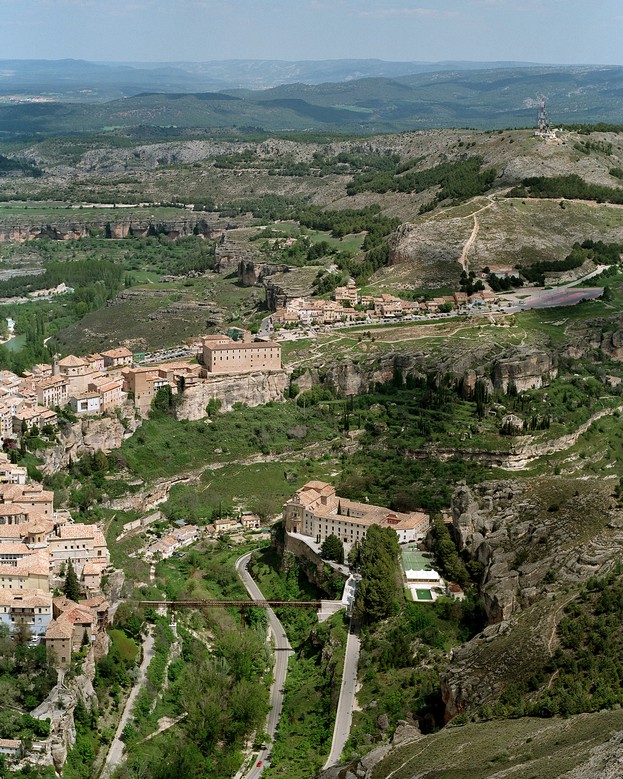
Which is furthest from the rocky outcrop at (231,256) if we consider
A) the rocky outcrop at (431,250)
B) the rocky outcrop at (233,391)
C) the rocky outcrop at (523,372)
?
the rocky outcrop at (523,372)

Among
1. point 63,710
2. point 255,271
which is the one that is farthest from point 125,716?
point 255,271

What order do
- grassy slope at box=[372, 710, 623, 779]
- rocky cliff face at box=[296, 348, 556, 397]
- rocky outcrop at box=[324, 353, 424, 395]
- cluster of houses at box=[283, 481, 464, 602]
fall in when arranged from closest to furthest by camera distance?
grassy slope at box=[372, 710, 623, 779]
cluster of houses at box=[283, 481, 464, 602]
rocky cliff face at box=[296, 348, 556, 397]
rocky outcrop at box=[324, 353, 424, 395]

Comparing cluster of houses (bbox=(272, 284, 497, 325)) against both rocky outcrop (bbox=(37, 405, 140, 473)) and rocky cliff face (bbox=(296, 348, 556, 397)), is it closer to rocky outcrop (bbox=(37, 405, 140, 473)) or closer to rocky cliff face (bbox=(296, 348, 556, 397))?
rocky cliff face (bbox=(296, 348, 556, 397))

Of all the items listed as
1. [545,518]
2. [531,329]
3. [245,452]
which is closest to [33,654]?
[545,518]

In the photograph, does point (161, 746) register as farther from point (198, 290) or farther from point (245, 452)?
point (198, 290)

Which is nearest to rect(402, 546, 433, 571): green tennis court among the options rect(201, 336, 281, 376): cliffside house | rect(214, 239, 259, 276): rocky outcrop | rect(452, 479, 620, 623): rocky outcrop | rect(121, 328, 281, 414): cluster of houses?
rect(452, 479, 620, 623): rocky outcrop
